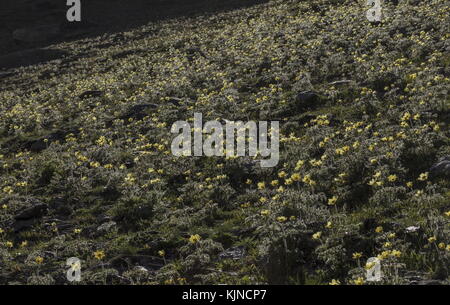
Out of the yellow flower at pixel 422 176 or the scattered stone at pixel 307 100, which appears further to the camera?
the scattered stone at pixel 307 100

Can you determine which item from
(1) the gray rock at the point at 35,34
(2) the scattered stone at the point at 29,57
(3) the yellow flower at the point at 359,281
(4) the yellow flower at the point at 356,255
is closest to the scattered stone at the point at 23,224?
(4) the yellow flower at the point at 356,255

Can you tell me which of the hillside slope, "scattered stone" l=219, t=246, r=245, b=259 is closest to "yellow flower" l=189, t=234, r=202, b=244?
the hillside slope

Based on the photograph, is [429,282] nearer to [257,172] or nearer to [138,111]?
[257,172]

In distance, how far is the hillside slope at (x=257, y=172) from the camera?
939cm

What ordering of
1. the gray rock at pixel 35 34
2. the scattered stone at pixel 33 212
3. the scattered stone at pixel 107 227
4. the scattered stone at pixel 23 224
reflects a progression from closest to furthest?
1. the scattered stone at pixel 107 227
2. the scattered stone at pixel 23 224
3. the scattered stone at pixel 33 212
4. the gray rock at pixel 35 34

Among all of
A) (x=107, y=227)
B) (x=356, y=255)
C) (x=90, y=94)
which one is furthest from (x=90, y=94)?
(x=356, y=255)

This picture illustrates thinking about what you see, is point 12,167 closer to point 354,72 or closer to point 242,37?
point 354,72

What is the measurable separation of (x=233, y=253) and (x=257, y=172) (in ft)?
11.8

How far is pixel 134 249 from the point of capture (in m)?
10.9

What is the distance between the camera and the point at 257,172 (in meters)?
13.4

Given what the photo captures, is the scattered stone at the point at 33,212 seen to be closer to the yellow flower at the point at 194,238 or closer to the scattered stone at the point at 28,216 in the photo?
the scattered stone at the point at 28,216

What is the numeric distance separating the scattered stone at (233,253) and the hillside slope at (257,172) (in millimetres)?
47

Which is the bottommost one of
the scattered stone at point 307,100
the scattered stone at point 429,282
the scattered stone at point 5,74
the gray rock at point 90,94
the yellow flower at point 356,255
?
the scattered stone at point 429,282

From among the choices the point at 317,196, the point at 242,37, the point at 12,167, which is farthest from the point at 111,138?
the point at 242,37
